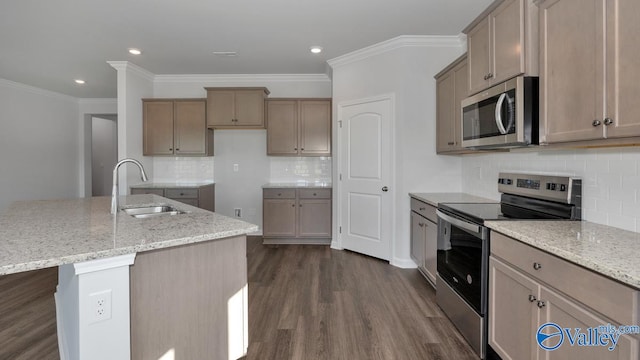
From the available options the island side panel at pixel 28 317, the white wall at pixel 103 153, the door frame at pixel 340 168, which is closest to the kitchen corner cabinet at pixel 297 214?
the door frame at pixel 340 168

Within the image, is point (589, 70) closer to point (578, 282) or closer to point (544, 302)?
point (578, 282)

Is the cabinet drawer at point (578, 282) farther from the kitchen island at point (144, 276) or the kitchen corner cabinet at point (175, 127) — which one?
the kitchen corner cabinet at point (175, 127)

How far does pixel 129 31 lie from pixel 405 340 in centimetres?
403

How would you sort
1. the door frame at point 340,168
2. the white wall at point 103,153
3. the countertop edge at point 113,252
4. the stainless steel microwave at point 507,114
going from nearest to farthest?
the countertop edge at point 113,252, the stainless steel microwave at point 507,114, the door frame at point 340,168, the white wall at point 103,153

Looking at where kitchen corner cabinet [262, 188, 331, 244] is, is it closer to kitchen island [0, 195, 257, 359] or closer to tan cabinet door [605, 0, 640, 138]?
kitchen island [0, 195, 257, 359]

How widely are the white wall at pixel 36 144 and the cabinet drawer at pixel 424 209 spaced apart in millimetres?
6273

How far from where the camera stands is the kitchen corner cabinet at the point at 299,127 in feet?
15.6

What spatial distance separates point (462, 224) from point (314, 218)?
2.72m

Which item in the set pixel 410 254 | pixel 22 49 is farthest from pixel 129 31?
pixel 410 254

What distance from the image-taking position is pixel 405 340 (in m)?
2.14

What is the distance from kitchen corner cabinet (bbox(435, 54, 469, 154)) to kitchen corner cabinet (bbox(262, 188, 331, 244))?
1.83 meters

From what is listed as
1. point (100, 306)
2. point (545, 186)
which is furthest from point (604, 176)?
point (100, 306)

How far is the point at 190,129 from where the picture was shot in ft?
16.1

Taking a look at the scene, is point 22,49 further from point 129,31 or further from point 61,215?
point 61,215
